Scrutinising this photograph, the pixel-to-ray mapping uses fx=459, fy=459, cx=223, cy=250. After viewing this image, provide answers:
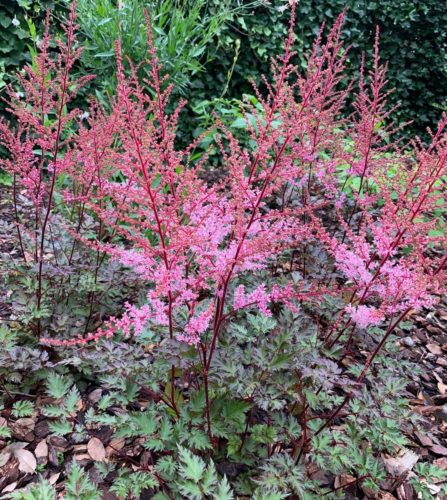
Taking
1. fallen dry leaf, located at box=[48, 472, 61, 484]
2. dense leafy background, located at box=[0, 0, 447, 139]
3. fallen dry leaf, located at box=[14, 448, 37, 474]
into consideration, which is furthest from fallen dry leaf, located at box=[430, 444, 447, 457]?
dense leafy background, located at box=[0, 0, 447, 139]

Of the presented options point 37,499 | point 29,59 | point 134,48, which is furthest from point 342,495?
point 29,59

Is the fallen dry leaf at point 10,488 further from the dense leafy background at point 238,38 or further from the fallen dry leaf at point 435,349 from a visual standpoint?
the dense leafy background at point 238,38

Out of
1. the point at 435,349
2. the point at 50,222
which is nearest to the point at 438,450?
the point at 435,349

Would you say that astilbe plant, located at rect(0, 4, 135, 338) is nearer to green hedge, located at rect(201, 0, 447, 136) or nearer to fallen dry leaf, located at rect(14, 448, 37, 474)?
fallen dry leaf, located at rect(14, 448, 37, 474)

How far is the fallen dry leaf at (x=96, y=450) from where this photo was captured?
2174mm

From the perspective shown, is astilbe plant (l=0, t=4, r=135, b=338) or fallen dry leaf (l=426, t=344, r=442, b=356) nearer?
A: astilbe plant (l=0, t=4, r=135, b=338)

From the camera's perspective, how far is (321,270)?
2.62 meters

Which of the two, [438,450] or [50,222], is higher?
[50,222]

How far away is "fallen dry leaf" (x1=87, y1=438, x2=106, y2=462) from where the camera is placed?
217cm

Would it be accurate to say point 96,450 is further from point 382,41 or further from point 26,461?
point 382,41

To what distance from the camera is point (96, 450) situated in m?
2.21

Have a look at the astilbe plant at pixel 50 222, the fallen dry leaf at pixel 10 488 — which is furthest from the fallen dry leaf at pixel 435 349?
the fallen dry leaf at pixel 10 488

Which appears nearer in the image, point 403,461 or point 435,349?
point 403,461

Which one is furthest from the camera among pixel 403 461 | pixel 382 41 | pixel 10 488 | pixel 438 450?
pixel 382 41
